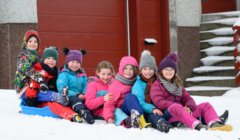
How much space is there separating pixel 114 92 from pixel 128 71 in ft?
0.91

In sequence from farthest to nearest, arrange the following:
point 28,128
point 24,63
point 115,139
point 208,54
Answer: point 208,54 → point 24,63 → point 28,128 → point 115,139

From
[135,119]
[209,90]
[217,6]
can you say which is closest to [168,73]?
[135,119]

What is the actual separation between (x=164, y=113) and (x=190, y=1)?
18.8 feet

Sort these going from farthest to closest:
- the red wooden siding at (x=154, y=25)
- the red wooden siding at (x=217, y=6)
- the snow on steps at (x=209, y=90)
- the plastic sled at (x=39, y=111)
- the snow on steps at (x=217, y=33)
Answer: the red wooden siding at (x=217, y=6), the snow on steps at (x=217, y=33), the red wooden siding at (x=154, y=25), the snow on steps at (x=209, y=90), the plastic sled at (x=39, y=111)

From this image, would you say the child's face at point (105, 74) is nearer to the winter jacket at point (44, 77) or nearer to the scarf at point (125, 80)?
the scarf at point (125, 80)

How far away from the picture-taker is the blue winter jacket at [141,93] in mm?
4218

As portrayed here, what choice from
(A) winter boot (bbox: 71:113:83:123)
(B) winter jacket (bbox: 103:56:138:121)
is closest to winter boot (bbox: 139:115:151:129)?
(B) winter jacket (bbox: 103:56:138:121)

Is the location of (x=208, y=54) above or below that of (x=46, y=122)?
above

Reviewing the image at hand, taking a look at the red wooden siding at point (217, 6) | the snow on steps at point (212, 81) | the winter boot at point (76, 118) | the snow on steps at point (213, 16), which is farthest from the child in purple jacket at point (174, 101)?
the red wooden siding at point (217, 6)

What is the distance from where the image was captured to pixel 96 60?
8.26 m

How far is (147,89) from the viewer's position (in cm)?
437

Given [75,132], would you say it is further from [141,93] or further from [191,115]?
[191,115]

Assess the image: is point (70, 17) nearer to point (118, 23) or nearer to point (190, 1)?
point (118, 23)

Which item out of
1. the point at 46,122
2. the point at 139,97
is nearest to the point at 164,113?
the point at 139,97
